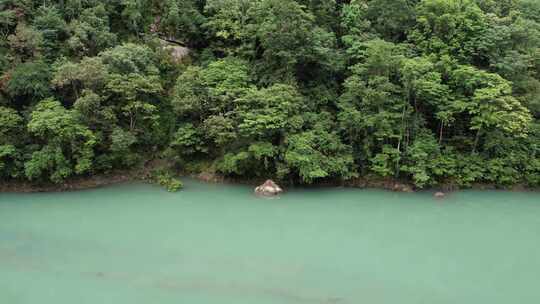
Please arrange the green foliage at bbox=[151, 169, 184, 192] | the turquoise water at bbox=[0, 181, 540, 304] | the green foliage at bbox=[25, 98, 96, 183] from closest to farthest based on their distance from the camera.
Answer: the turquoise water at bbox=[0, 181, 540, 304]
the green foliage at bbox=[25, 98, 96, 183]
the green foliage at bbox=[151, 169, 184, 192]

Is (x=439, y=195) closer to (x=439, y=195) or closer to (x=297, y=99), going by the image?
(x=439, y=195)

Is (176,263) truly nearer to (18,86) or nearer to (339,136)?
(339,136)

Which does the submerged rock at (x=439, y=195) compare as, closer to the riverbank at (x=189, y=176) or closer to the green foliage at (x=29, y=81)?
the riverbank at (x=189, y=176)

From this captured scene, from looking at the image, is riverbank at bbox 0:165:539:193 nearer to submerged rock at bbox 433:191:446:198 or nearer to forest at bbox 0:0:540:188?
forest at bbox 0:0:540:188

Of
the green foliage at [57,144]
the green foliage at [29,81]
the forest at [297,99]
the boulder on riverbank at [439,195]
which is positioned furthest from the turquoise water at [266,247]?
the green foliage at [29,81]

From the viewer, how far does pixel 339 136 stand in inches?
615

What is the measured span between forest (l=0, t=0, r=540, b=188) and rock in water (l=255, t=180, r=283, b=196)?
0.51m

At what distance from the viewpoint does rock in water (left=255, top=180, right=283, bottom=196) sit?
1488cm

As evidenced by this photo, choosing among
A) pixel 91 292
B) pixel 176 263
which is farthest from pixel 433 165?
pixel 91 292

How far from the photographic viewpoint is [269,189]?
14898 millimetres

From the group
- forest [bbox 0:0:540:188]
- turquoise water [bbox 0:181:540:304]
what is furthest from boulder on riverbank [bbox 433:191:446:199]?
forest [bbox 0:0:540:188]

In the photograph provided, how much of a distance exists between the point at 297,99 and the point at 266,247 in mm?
6062

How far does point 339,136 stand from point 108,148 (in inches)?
329

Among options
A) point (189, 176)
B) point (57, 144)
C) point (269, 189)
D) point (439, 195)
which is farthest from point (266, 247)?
point (57, 144)
